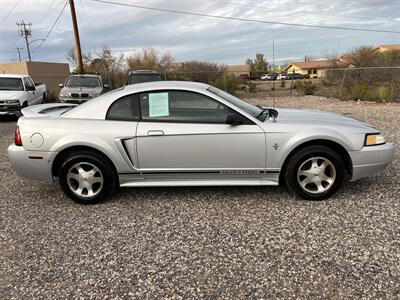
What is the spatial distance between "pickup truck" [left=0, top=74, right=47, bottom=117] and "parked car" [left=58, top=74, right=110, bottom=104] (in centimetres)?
115

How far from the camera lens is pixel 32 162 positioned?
4180 mm

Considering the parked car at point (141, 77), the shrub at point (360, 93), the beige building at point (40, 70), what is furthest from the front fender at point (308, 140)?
the beige building at point (40, 70)

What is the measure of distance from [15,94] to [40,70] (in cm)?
2705

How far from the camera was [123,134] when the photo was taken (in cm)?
405

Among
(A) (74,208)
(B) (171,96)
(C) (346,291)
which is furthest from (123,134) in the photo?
(C) (346,291)

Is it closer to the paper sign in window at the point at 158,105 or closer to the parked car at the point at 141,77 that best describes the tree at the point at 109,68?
the parked car at the point at 141,77

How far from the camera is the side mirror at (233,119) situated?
397 cm

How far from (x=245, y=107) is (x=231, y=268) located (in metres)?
2.27

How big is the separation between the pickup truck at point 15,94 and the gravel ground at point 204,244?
8.57m

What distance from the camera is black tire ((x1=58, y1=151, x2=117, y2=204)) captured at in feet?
13.5

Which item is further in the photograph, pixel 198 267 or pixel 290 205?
pixel 290 205

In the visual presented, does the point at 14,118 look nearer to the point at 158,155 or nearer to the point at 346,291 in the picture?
the point at 158,155

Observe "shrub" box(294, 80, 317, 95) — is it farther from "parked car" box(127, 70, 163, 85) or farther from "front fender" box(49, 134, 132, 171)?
"front fender" box(49, 134, 132, 171)

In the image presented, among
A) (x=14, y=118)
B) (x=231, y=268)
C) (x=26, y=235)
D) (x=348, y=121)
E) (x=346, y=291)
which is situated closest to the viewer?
(x=346, y=291)
